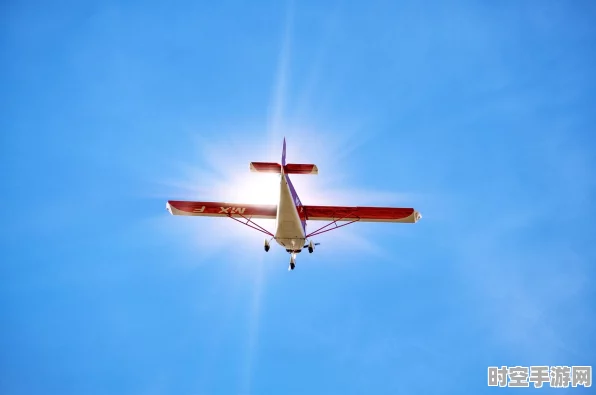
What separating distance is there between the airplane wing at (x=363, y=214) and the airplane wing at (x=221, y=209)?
249 cm

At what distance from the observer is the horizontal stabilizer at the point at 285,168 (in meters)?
39.2

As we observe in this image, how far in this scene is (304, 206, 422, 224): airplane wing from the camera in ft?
149

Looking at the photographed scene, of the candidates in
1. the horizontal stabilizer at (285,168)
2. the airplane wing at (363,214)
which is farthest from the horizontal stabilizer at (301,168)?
the airplane wing at (363,214)

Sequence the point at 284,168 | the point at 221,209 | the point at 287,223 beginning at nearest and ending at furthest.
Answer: the point at 284,168
the point at 287,223
the point at 221,209

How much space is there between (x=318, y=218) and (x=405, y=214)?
5.18 meters

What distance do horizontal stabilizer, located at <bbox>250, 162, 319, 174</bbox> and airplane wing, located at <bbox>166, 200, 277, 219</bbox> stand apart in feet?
21.8

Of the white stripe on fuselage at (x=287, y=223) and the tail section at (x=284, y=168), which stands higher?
the tail section at (x=284, y=168)

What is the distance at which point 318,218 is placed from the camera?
151 feet

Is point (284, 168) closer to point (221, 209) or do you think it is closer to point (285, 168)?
point (285, 168)

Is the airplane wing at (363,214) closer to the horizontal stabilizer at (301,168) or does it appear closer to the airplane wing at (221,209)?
the airplane wing at (221,209)

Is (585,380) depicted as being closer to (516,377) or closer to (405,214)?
(516,377)

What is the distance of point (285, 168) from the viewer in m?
39.1

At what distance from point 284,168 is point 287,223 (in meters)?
3.34

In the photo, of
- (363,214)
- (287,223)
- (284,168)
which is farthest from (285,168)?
(363,214)
